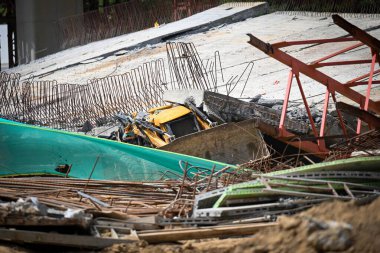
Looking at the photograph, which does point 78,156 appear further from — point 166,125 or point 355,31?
point 355,31

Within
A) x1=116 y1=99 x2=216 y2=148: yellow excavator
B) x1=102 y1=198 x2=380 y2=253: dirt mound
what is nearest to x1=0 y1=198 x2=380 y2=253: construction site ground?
x1=102 y1=198 x2=380 y2=253: dirt mound

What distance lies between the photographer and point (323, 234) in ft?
17.0

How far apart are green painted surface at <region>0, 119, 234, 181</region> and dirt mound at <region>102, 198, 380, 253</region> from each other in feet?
14.6

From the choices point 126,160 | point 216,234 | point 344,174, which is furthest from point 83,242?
point 126,160

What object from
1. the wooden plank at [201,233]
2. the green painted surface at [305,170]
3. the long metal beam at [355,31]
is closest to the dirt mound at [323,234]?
the wooden plank at [201,233]

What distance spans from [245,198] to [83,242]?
5.18ft

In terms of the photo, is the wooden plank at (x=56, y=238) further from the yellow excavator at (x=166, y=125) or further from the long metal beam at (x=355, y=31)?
the long metal beam at (x=355, y=31)

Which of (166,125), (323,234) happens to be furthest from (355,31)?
(323,234)

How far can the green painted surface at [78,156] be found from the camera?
1038 centimetres

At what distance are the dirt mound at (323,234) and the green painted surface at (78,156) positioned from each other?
4458 mm

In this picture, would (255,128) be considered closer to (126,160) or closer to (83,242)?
(126,160)

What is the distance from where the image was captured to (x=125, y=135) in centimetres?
1234

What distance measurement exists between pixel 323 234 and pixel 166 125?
7.11 m

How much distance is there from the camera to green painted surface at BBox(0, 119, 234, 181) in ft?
34.1
